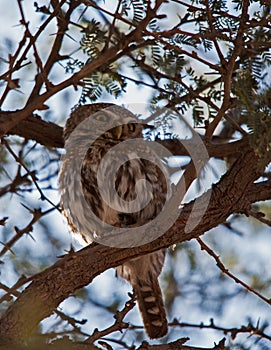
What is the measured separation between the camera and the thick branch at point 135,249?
3.43 m

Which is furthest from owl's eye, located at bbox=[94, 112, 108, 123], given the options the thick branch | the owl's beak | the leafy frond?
the thick branch

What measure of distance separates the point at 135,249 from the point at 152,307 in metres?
1.49

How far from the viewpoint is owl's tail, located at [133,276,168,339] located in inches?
194

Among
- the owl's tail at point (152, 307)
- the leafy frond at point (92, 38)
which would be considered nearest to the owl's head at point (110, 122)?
the owl's tail at point (152, 307)

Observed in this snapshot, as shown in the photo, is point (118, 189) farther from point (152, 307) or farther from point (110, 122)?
point (152, 307)

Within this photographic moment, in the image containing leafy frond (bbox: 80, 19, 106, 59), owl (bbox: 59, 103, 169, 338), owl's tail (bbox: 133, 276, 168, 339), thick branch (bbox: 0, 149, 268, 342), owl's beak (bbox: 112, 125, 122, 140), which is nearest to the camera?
leafy frond (bbox: 80, 19, 106, 59)

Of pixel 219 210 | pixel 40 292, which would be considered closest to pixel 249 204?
pixel 219 210

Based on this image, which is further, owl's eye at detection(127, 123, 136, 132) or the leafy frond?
owl's eye at detection(127, 123, 136, 132)

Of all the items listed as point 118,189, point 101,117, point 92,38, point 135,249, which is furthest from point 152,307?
point 92,38

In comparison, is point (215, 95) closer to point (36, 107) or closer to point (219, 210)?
point (219, 210)

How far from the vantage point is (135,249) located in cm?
361

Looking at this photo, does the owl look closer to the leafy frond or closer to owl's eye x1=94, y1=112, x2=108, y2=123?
owl's eye x1=94, y1=112, x2=108, y2=123

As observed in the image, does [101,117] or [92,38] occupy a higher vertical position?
[101,117]

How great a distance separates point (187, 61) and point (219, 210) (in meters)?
0.73
